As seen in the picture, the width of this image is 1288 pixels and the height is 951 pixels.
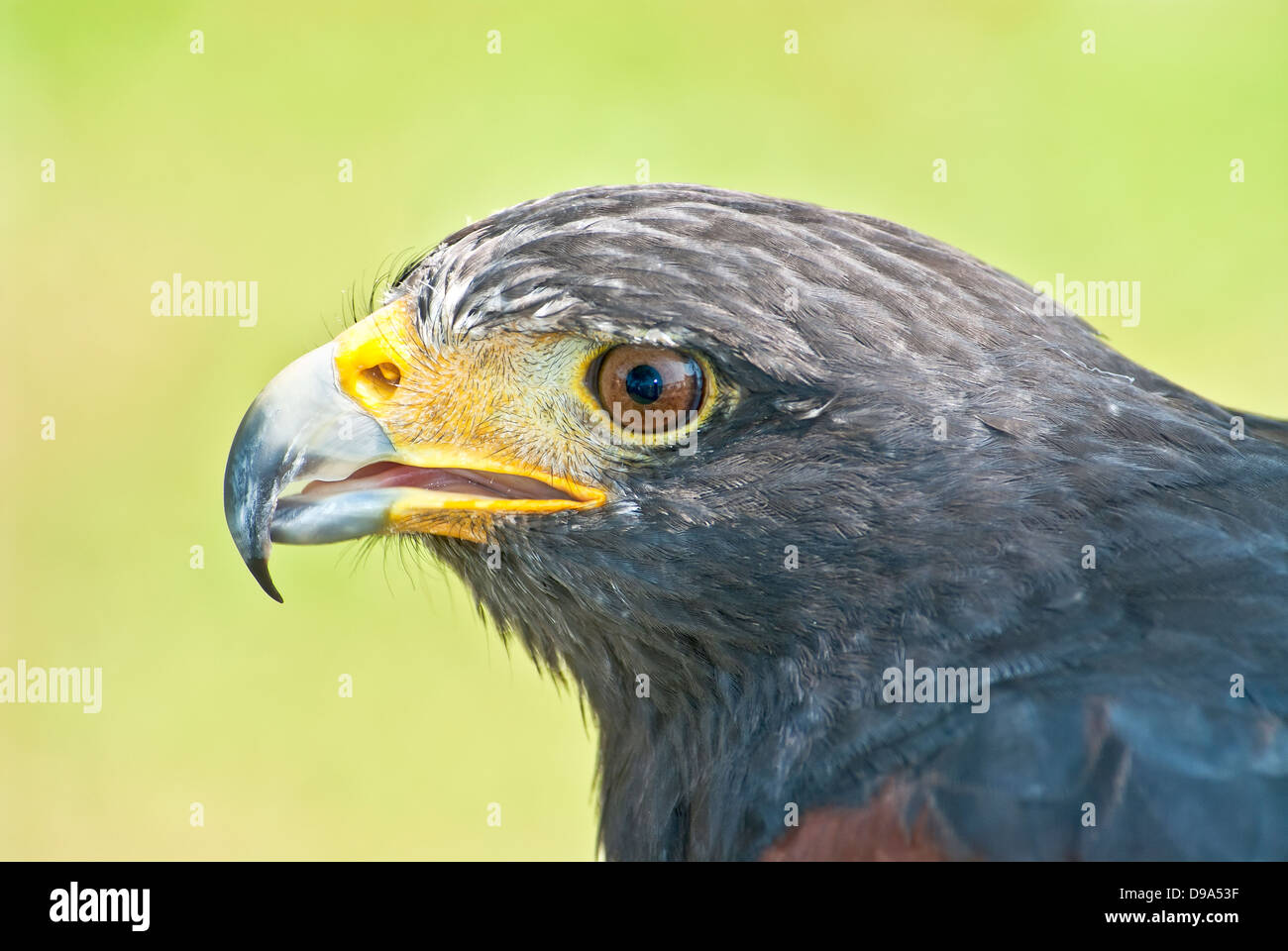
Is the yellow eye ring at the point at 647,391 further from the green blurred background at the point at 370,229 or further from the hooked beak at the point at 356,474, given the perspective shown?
the green blurred background at the point at 370,229

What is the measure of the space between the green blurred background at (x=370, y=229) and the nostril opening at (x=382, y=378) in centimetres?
431

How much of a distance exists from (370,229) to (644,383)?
705 centimetres

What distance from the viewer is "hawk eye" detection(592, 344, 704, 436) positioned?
2967 mm

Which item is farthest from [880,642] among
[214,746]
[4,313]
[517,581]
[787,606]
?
[4,313]

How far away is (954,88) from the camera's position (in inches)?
401

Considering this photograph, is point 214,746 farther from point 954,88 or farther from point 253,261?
point 954,88

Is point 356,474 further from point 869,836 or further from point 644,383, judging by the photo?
point 869,836

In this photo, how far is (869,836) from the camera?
2.72m

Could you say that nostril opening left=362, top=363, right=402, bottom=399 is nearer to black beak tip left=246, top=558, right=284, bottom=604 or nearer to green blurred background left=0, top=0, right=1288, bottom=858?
black beak tip left=246, top=558, right=284, bottom=604

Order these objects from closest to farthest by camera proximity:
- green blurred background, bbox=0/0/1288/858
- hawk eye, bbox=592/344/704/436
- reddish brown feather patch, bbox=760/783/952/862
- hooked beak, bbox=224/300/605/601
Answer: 1. reddish brown feather patch, bbox=760/783/952/862
2. hawk eye, bbox=592/344/704/436
3. hooked beak, bbox=224/300/605/601
4. green blurred background, bbox=0/0/1288/858

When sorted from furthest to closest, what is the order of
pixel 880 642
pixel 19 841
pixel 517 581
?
pixel 19 841, pixel 517 581, pixel 880 642

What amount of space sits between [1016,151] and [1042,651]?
781 centimetres

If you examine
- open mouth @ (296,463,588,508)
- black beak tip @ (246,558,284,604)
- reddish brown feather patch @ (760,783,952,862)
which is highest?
open mouth @ (296,463,588,508)

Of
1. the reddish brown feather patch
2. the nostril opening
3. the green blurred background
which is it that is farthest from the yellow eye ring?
the green blurred background
